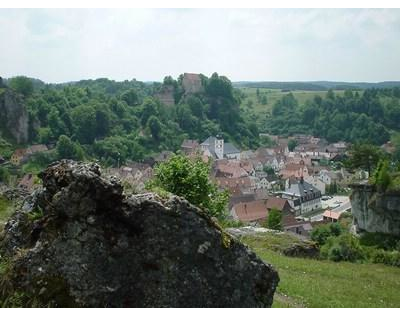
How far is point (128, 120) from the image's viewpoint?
14862 centimetres

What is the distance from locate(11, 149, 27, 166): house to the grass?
292 ft

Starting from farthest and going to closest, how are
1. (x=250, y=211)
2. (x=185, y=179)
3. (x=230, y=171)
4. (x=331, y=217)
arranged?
(x=230, y=171)
(x=250, y=211)
(x=331, y=217)
(x=185, y=179)

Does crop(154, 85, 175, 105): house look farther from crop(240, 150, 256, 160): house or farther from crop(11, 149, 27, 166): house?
crop(11, 149, 27, 166): house

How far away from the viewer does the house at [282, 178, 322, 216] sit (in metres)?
94.0

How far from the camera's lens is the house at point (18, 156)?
103 metres

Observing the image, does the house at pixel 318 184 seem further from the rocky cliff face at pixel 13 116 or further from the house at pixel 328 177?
the rocky cliff face at pixel 13 116

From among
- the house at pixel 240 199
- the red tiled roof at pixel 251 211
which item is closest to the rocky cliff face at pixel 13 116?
the house at pixel 240 199

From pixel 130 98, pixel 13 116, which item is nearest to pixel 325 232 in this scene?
pixel 13 116

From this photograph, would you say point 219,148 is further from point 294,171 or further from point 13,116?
point 13,116

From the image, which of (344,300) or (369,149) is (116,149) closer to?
(369,149)

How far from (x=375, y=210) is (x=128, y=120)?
114422 millimetres

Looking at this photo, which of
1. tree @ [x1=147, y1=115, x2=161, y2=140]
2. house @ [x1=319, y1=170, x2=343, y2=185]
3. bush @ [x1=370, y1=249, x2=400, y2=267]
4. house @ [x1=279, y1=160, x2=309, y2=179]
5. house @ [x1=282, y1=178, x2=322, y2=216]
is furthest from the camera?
tree @ [x1=147, y1=115, x2=161, y2=140]

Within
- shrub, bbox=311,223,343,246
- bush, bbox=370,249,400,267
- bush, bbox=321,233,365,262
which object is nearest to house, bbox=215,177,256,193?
shrub, bbox=311,223,343,246

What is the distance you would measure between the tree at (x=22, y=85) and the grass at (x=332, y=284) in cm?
13181
